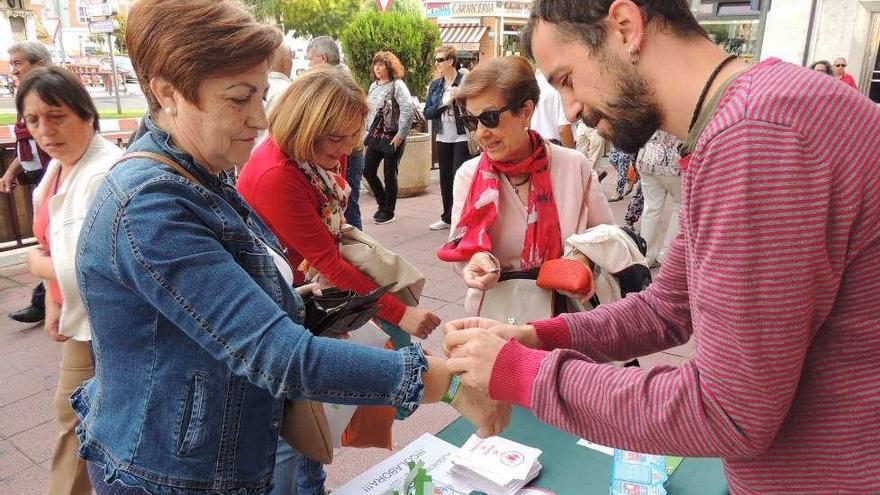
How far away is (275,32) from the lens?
1.37 metres

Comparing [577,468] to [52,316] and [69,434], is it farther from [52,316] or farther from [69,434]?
[52,316]

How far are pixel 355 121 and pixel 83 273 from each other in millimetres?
1404

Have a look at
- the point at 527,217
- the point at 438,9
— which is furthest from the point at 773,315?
the point at 438,9

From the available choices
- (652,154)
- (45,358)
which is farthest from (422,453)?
(652,154)

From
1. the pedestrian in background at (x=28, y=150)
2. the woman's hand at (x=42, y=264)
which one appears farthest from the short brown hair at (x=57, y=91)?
the pedestrian in background at (x=28, y=150)

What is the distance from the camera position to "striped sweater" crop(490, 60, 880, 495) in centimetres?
85

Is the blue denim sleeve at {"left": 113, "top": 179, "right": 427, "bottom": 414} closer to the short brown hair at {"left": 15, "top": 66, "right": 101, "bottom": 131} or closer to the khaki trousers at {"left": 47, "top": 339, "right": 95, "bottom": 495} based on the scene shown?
the khaki trousers at {"left": 47, "top": 339, "right": 95, "bottom": 495}

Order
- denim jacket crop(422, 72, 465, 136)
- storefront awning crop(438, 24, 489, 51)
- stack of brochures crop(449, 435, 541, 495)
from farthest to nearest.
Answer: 1. storefront awning crop(438, 24, 489, 51)
2. denim jacket crop(422, 72, 465, 136)
3. stack of brochures crop(449, 435, 541, 495)

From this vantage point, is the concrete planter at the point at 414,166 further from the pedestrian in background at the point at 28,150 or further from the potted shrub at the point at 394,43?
the pedestrian in background at the point at 28,150

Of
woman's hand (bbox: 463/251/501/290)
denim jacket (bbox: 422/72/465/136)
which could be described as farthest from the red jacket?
denim jacket (bbox: 422/72/465/136)

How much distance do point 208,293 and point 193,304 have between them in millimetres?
34

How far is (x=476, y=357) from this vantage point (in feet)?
4.15

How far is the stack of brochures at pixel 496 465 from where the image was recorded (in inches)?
65.4

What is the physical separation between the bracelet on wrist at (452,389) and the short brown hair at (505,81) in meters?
1.32
